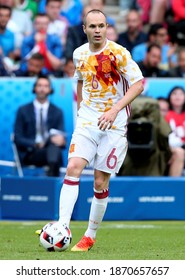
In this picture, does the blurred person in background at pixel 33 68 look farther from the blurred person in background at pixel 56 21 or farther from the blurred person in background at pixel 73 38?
the blurred person in background at pixel 56 21

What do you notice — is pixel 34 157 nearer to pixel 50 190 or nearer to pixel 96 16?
pixel 50 190

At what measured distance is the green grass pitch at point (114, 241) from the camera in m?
9.22

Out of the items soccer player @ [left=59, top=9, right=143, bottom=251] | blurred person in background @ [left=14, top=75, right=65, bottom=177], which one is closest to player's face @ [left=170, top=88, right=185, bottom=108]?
blurred person in background @ [left=14, top=75, right=65, bottom=177]

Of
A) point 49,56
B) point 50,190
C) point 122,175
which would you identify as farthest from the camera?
point 49,56

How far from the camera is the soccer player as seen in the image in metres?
9.84

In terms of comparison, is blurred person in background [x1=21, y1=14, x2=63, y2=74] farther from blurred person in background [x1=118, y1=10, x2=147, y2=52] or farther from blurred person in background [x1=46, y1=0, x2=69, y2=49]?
blurred person in background [x1=118, y1=10, x2=147, y2=52]

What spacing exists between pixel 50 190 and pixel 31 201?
1.53ft

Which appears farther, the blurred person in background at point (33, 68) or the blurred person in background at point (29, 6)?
the blurred person in background at point (29, 6)

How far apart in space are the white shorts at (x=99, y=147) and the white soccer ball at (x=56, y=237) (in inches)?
28.3

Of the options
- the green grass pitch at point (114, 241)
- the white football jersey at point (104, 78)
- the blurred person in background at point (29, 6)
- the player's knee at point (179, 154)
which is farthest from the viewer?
the blurred person in background at point (29, 6)

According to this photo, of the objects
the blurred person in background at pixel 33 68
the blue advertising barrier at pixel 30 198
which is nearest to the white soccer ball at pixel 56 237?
the blue advertising barrier at pixel 30 198

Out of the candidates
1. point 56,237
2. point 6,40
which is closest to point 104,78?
point 56,237

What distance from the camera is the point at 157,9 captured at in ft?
68.8
